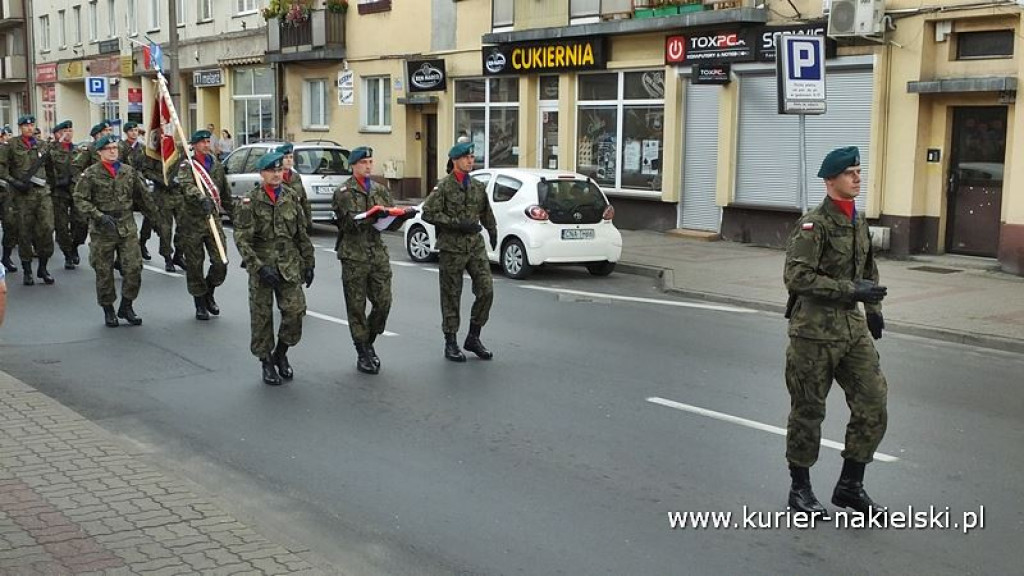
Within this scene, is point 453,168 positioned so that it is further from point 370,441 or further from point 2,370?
point 2,370

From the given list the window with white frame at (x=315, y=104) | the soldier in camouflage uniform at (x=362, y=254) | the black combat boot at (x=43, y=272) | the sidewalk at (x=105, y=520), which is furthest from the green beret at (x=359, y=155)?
the window with white frame at (x=315, y=104)

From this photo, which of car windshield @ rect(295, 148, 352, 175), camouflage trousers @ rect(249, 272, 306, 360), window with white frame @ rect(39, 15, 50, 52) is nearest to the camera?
camouflage trousers @ rect(249, 272, 306, 360)

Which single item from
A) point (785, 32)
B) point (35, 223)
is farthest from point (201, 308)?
point (785, 32)

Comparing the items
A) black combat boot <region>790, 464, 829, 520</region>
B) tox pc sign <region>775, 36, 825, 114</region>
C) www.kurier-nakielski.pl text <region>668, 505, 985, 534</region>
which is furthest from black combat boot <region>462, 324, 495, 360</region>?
tox pc sign <region>775, 36, 825, 114</region>

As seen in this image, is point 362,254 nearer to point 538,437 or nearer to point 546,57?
point 538,437

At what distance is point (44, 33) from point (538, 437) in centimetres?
5332

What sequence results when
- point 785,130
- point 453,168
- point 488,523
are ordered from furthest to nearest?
point 785,130, point 453,168, point 488,523

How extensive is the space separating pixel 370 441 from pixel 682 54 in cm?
1495

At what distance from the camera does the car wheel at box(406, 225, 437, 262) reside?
Result: 677 inches

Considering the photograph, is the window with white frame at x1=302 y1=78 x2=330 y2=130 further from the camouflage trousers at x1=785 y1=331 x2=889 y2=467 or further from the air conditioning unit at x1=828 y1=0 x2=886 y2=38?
the camouflage trousers at x1=785 y1=331 x2=889 y2=467

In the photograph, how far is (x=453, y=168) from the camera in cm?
980

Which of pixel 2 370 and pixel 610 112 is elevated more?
pixel 610 112

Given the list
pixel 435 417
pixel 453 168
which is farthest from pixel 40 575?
pixel 453 168

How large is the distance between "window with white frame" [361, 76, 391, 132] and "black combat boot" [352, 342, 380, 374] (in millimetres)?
20730
